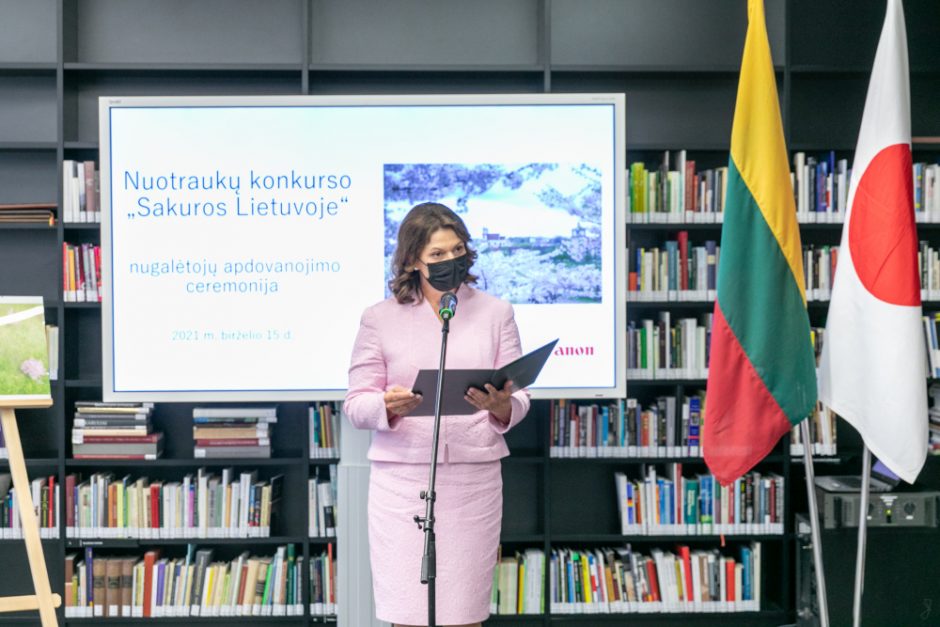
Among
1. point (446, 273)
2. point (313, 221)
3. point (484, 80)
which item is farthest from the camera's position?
point (484, 80)

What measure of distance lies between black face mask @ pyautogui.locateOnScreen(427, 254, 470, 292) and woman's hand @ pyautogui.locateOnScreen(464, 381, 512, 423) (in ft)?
1.10

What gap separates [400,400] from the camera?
2217 mm

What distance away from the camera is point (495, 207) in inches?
127

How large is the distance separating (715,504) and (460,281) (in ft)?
6.03

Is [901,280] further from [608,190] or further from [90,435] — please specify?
[90,435]

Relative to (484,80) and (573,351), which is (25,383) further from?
(484,80)

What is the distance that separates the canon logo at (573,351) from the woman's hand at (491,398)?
1.00 m

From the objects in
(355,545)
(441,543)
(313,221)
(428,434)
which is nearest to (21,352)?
(313,221)

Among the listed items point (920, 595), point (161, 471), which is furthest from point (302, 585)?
point (920, 595)

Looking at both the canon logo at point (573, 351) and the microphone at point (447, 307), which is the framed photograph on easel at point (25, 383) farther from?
the canon logo at point (573, 351)

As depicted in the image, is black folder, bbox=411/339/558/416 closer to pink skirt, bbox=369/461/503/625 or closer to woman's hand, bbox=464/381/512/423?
woman's hand, bbox=464/381/512/423

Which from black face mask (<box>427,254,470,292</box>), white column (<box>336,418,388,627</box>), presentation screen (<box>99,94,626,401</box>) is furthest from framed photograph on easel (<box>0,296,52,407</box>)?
black face mask (<box>427,254,470,292</box>)

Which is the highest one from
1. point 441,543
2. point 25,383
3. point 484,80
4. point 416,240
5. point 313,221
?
point 484,80

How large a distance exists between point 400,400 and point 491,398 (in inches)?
9.3
